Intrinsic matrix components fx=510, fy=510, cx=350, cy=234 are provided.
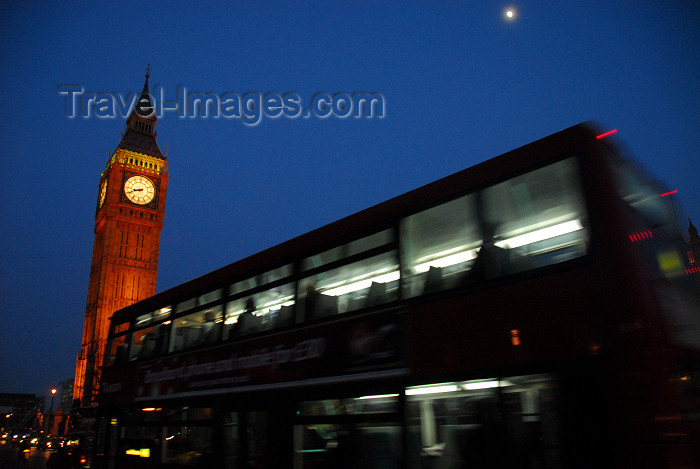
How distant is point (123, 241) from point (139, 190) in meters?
7.20

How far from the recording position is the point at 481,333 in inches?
164

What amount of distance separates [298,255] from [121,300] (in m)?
65.4

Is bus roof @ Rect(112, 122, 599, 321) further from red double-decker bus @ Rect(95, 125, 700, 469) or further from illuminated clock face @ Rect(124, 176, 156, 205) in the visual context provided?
illuminated clock face @ Rect(124, 176, 156, 205)

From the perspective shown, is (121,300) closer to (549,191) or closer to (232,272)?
(232,272)

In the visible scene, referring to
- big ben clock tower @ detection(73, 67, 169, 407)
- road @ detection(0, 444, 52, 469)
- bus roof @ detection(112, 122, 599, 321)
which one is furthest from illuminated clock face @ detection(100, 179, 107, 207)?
bus roof @ detection(112, 122, 599, 321)

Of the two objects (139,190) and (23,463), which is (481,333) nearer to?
(23,463)

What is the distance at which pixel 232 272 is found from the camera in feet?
24.0

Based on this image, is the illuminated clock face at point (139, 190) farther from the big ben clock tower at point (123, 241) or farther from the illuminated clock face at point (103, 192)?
the illuminated clock face at point (103, 192)

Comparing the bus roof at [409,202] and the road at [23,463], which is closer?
the bus roof at [409,202]

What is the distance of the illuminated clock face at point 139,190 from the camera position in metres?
67.8

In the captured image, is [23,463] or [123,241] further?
[123,241]

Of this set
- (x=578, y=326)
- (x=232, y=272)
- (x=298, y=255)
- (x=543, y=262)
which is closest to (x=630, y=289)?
(x=578, y=326)

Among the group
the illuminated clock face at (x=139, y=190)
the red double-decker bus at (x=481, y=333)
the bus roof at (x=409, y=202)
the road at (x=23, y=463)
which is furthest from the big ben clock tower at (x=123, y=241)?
the red double-decker bus at (x=481, y=333)

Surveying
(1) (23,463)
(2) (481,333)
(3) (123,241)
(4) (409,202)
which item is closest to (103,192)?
(3) (123,241)
